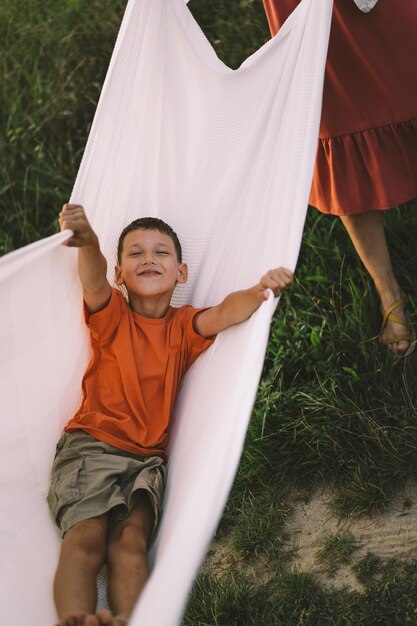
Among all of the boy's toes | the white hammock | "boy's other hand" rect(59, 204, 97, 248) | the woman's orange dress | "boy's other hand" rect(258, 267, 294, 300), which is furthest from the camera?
the woman's orange dress

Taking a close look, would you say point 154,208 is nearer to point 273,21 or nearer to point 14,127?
point 273,21

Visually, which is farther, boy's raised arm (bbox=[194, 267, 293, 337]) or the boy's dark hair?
the boy's dark hair

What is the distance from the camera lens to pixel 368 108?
204 cm

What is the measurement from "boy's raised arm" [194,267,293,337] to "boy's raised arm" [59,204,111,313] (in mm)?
229

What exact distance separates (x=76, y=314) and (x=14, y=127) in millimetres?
1662

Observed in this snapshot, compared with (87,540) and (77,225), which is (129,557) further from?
(77,225)

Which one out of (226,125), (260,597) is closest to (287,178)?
(226,125)

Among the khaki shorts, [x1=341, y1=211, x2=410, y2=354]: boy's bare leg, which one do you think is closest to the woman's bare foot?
[x1=341, y1=211, x2=410, y2=354]: boy's bare leg

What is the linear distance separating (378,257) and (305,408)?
468 millimetres

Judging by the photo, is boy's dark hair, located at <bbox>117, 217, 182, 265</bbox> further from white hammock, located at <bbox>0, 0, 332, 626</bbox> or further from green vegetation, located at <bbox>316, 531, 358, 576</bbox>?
green vegetation, located at <bbox>316, 531, 358, 576</bbox>

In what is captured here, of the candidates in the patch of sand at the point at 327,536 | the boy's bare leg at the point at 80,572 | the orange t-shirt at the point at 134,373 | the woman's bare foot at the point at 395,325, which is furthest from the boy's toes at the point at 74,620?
the woman's bare foot at the point at 395,325

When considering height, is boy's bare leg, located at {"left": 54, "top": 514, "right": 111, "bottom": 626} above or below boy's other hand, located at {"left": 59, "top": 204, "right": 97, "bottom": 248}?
below

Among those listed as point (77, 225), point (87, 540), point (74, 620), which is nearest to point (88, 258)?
point (77, 225)

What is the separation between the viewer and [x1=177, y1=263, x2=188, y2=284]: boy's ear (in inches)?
78.7
